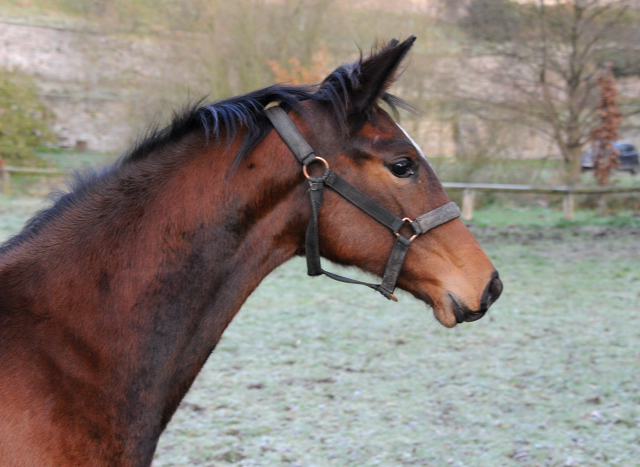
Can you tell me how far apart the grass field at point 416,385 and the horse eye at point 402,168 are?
721mm

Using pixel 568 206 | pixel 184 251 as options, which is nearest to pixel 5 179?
pixel 568 206

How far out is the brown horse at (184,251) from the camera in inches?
66.0

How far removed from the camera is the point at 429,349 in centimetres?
610

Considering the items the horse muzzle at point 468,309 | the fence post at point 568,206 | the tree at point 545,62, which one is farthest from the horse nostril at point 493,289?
the fence post at point 568,206

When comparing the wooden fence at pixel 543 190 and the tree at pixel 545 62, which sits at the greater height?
the tree at pixel 545 62

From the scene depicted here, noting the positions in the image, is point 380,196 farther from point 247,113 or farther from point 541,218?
point 541,218

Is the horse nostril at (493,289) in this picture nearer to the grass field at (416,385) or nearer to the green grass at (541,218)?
the grass field at (416,385)

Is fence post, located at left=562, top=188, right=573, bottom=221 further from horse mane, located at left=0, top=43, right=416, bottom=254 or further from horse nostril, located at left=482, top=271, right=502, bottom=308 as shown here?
horse mane, located at left=0, top=43, right=416, bottom=254

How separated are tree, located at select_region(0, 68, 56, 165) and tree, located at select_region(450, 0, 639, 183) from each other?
14793 mm

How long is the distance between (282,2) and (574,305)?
1109 centimetres

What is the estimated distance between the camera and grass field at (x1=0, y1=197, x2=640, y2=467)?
13.1ft

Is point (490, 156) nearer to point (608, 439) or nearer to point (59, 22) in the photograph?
point (608, 439)

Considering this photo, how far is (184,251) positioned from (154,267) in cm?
11

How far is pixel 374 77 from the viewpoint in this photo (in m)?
1.92
